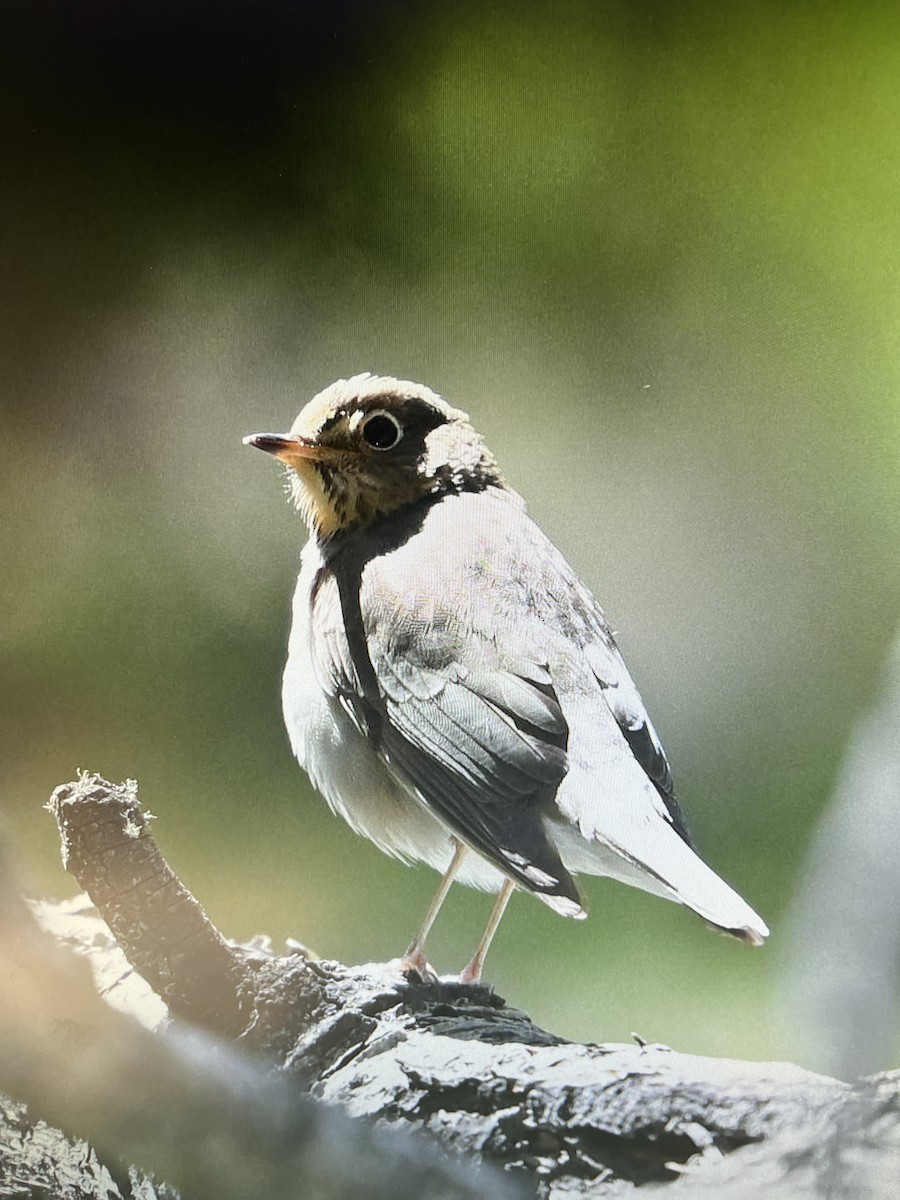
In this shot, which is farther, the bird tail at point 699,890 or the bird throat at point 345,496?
the bird throat at point 345,496

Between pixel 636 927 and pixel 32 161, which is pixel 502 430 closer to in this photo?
pixel 636 927

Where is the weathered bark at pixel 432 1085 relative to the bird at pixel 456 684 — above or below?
below

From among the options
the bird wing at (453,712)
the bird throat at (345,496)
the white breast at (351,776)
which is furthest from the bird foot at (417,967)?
the bird throat at (345,496)

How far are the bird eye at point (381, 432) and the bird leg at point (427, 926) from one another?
649 mm

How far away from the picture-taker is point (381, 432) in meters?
1.79

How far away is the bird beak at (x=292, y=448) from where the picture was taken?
1749 mm

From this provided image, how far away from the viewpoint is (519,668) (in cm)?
162

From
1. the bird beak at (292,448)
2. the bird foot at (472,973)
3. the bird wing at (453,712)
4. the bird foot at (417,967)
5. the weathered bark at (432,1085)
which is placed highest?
the bird beak at (292,448)

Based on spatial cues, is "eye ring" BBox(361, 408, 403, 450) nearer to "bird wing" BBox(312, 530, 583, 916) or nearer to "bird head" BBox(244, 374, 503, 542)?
"bird head" BBox(244, 374, 503, 542)

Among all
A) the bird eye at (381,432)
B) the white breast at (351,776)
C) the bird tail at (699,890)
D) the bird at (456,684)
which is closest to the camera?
the bird tail at (699,890)

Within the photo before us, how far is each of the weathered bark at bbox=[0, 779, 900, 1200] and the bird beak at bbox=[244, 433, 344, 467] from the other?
0.64 meters

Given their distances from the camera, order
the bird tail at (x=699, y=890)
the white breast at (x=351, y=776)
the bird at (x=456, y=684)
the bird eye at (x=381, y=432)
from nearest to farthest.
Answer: the bird tail at (x=699, y=890)
the bird at (x=456, y=684)
the white breast at (x=351, y=776)
the bird eye at (x=381, y=432)

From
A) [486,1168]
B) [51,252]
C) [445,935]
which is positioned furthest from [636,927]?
[51,252]

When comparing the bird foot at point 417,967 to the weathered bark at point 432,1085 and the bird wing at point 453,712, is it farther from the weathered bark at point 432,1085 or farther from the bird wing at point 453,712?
the bird wing at point 453,712
